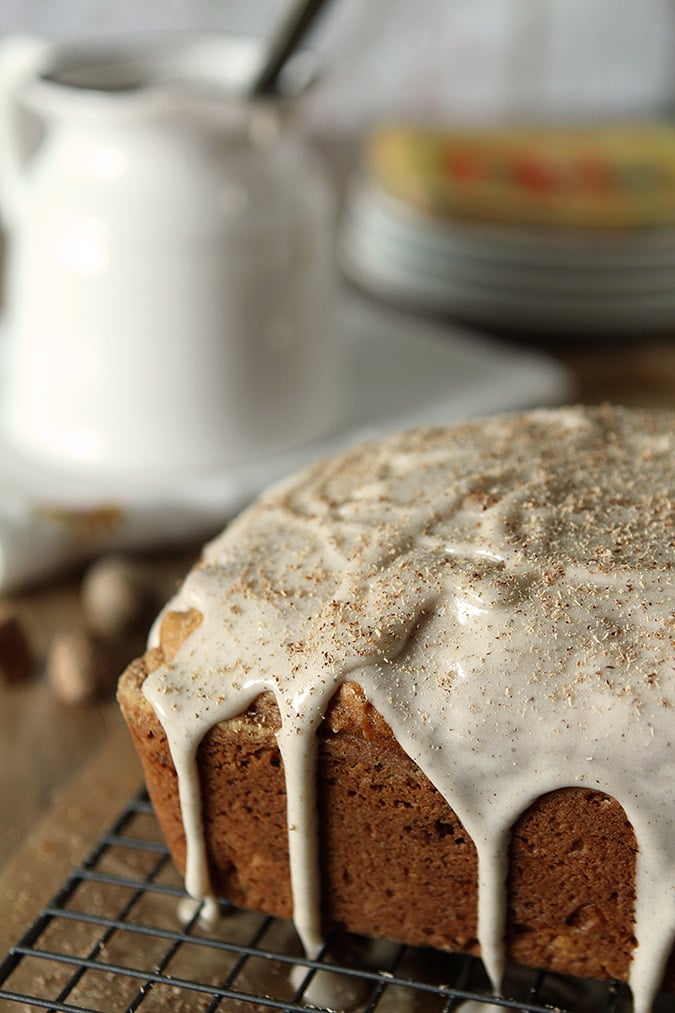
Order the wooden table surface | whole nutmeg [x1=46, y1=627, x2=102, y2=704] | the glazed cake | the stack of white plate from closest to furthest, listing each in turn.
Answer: the glazed cake
the wooden table surface
whole nutmeg [x1=46, y1=627, x2=102, y2=704]
the stack of white plate

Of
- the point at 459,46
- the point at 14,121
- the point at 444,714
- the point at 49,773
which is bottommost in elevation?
the point at 49,773

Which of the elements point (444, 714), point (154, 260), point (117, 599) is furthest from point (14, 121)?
point (444, 714)

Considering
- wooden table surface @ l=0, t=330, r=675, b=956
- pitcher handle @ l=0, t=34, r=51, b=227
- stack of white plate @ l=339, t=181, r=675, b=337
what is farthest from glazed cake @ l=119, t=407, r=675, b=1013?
stack of white plate @ l=339, t=181, r=675, b=337

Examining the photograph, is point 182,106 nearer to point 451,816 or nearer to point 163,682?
point 163,682

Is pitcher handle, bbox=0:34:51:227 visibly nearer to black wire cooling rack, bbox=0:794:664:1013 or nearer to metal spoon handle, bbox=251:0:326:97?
metal spoon handle, bbox=251:0:326:97

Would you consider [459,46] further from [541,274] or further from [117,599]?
[117,599]

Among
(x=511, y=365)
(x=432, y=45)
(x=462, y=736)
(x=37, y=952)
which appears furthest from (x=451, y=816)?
(x=432, y=45)

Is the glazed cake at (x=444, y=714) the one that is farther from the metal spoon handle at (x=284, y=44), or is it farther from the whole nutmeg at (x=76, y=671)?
the metal spoon handle at (x=284, y=44)

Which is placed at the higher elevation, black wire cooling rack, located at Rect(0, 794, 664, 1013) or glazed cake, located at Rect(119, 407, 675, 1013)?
glazed cake, located at Rect(119, 407, 675, 1013)
